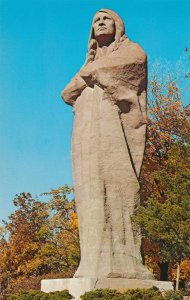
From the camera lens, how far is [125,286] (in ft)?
39.2

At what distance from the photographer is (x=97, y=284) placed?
1153 cm

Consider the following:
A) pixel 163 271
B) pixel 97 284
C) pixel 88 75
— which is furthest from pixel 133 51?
pixel 163 271

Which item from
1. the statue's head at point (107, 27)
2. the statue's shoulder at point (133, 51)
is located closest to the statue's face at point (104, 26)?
the statue's head at point (107, 27)

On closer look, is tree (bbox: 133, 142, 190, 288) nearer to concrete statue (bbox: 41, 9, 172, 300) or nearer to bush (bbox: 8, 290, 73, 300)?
concrete statue (bbox: 41, 9, 172, 300)

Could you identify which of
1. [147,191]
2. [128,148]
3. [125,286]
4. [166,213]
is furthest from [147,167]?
[125,286]

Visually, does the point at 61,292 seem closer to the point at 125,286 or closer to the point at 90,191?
the point at 125,286

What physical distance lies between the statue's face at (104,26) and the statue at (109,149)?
0.06 ft

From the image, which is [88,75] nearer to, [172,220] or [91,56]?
[91,56]

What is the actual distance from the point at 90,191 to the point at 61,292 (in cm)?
247

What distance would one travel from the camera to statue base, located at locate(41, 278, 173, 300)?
453 inches

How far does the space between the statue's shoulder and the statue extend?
2 cm

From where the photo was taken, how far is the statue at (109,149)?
1248 centimetres

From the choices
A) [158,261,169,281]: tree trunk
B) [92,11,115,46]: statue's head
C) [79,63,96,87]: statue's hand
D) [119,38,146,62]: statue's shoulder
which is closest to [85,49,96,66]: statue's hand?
[92,11,115,46]: statue's head

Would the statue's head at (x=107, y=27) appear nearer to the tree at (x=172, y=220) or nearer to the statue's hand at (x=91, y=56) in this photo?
the statue's hand at (x=91, y=56)
